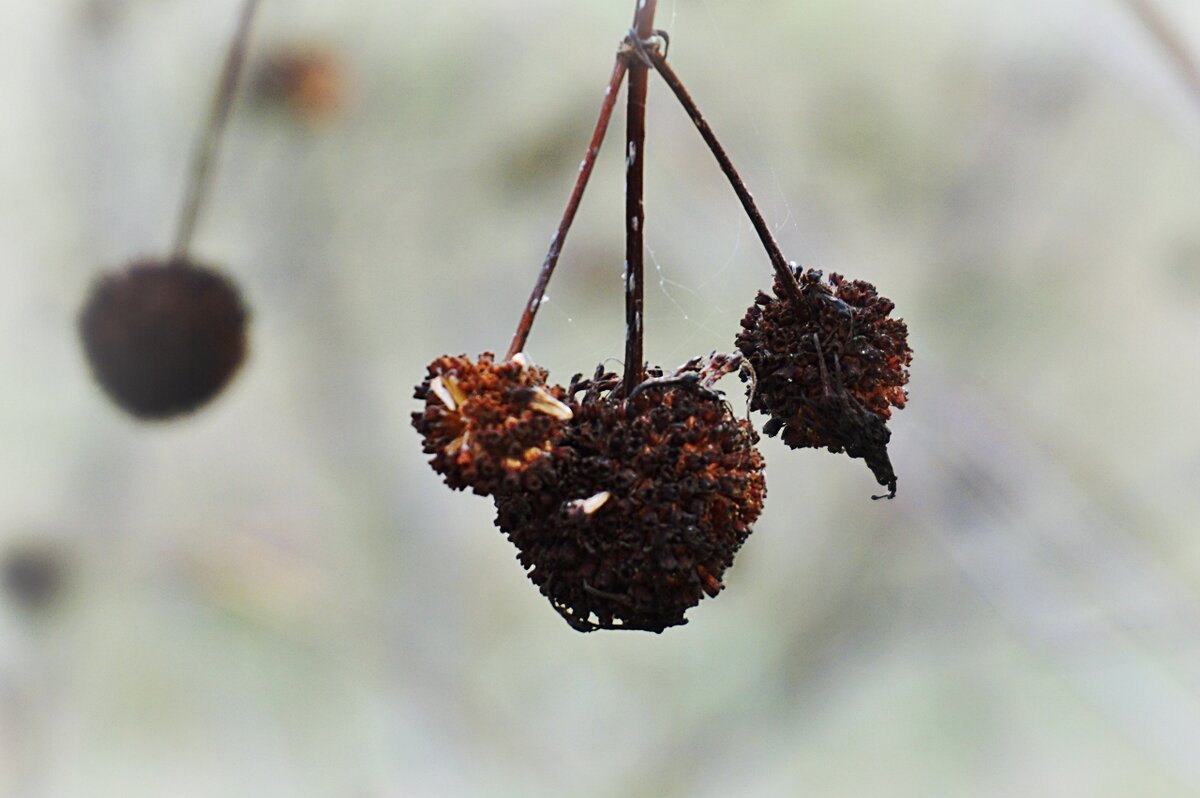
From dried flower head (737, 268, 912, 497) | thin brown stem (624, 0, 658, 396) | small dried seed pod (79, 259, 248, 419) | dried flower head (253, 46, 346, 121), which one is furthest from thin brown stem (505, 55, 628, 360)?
dried flower head (253, 46, 346, 121)

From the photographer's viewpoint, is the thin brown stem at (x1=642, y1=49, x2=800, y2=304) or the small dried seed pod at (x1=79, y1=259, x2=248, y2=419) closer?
the thin brown stem at (x1=642, y1=49, x2=800, y2=304)

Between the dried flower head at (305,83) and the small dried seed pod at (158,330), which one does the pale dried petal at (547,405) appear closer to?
the small dried seed pod at (158,330)

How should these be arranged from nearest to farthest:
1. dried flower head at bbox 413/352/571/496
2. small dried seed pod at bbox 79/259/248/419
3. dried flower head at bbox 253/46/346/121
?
dried flower head at bbox 413/352/571/496
small dried seed pod at bbox 79/259/248/419
dried flower head at bbox 253/46/346/121

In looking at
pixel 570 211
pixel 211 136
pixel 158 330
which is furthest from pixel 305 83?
pixel 570 211

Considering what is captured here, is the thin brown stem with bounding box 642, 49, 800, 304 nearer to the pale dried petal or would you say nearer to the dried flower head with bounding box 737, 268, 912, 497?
the dried flower head with bounding box 737, 268, 912, 497

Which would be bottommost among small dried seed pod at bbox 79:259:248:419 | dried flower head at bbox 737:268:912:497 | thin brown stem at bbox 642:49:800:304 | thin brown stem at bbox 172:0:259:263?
dried flower head at bbox 737:268:912:497

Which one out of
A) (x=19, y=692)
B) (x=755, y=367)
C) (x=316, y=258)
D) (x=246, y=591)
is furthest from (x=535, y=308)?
(x=19, y=692)

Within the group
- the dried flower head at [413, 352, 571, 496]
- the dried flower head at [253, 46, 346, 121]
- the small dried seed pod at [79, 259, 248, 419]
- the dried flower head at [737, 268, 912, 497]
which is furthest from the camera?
the dried flower head at [253, 46, 346, 121]
